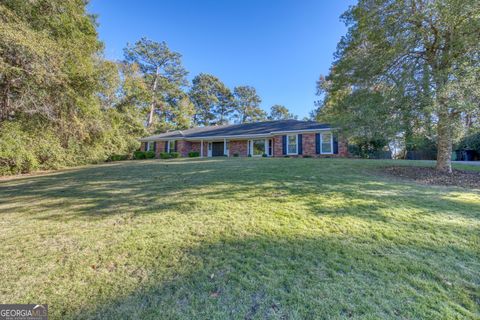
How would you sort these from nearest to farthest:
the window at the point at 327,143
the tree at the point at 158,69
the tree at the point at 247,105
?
the window at the point at 327,143 → the tree at the point at 158,69 → the tree at the point at 247,105

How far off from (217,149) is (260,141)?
4.39m

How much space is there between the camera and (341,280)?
228cm

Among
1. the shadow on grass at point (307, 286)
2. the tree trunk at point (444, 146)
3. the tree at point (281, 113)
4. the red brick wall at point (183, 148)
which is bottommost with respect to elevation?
the shadow on grass at point (307, 286)

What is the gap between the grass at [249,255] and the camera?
6.55 ft

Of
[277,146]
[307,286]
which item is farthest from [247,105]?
[307,286]

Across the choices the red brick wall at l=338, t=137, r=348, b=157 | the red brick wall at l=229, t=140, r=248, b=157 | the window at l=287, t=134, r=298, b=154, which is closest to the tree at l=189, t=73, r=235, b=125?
the red brick wall at l=229, t=140, r=248, b=157

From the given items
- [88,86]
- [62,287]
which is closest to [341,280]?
[62,287]

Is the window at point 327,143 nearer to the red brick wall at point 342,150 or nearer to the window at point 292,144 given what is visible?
the red brick wall at point 342,150

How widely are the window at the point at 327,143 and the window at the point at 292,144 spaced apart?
6.13 feet

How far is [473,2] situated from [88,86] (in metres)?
11.9

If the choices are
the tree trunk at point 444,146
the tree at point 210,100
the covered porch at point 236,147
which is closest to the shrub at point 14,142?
the tree trunk at point 444,146

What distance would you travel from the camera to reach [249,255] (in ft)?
9.10

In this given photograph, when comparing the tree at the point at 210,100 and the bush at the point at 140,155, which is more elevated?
the tree at the point at 210,100

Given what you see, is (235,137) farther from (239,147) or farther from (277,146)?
(277,146)
